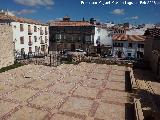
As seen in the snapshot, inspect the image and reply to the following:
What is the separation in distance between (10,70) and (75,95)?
38.2 ft

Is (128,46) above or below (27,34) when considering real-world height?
below

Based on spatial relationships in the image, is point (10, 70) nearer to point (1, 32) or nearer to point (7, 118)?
point (1, 32)

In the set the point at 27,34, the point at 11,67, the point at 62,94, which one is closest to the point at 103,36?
the point at 27,34

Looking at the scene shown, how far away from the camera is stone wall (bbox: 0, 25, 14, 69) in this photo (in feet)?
85.2

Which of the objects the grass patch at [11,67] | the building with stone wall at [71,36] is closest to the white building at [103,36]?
the building with stone wall at [71,36]

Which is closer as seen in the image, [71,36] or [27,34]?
[27,34]

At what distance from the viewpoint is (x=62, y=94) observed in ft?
55.2

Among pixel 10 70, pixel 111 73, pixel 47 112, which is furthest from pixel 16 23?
pixel 47 112

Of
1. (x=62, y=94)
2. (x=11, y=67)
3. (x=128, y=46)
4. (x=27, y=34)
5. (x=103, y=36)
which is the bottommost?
(x=62, y=94)

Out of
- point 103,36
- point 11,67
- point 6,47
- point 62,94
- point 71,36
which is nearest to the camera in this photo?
point 62,94

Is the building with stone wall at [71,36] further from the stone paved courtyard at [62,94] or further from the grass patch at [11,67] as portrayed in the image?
the stone paved courtyard at [62,94]

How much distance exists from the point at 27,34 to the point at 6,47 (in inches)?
680

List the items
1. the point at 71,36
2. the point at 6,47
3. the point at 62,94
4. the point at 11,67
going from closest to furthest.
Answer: the point at 62,94 < the point at 11,67 < the point at 6,47 < the point at 71,36

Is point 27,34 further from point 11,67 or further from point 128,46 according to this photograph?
point 128,46
